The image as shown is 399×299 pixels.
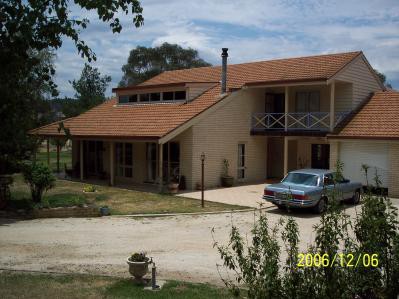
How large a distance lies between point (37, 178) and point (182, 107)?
31.1 feet

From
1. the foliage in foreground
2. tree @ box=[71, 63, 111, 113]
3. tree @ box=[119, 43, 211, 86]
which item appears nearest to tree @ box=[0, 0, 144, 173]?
the foliage in foreground

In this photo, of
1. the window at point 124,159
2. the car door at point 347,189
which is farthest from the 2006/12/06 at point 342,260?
the window at point 124,159

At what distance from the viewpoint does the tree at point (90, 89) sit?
50.1 metres

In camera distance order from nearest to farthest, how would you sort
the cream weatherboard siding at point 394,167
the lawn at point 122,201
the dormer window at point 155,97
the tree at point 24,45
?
1. the tree at point 24,45
2. the lawn at point 122,201
3. the cream weatherboard siding at point 394,167
4. the dormer window at point 155,97

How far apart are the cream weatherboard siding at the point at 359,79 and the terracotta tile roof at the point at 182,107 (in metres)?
0.42

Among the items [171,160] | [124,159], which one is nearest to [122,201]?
[171,160]

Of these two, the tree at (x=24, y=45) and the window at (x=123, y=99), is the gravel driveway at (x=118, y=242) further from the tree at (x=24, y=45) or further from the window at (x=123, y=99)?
the window at (x=123, y=99)

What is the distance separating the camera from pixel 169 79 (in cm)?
3178

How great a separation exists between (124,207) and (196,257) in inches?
274

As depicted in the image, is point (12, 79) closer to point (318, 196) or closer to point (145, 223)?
point (145, 223)

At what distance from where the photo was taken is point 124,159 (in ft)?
82.5

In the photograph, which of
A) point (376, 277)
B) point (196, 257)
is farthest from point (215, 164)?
point (376, 277)

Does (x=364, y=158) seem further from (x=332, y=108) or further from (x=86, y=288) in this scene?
(x=86, y=288)

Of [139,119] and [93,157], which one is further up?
[139,119]
